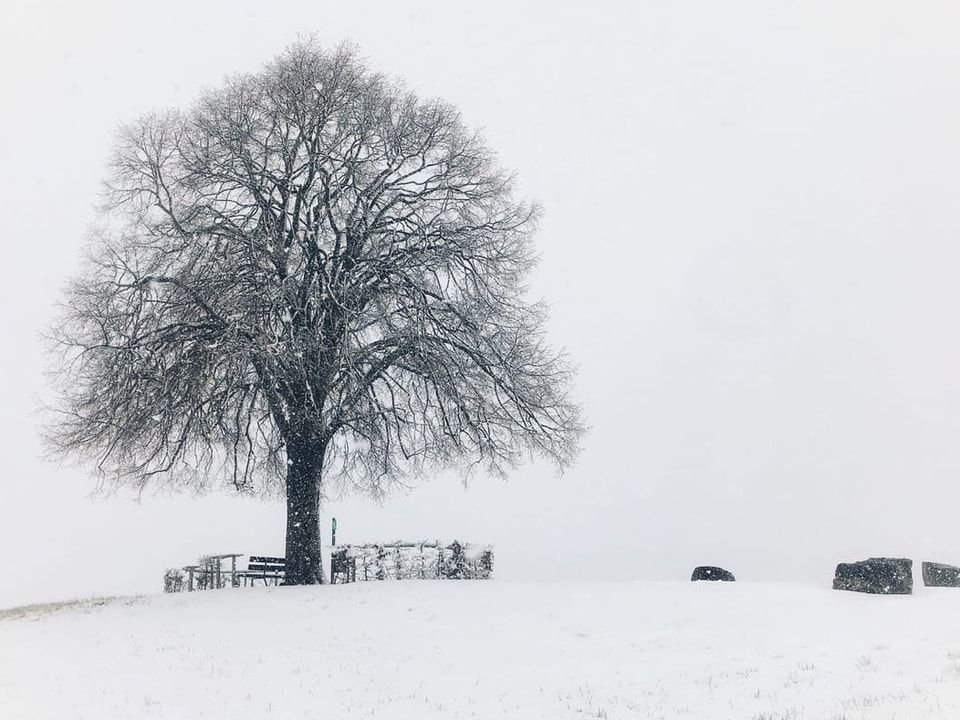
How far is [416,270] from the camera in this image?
23016 millimetres

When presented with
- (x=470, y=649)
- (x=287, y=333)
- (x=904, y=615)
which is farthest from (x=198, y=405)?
(x=904, y=615)

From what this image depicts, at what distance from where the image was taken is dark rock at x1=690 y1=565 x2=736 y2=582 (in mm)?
21266

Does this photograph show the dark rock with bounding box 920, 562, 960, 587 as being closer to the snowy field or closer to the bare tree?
the snowy field

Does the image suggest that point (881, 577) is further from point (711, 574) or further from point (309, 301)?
point (309, 301)

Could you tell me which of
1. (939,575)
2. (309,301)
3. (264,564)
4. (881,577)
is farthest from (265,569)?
(939,575)

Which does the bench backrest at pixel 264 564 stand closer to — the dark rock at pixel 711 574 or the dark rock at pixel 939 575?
the dark rock at pixel 711 574

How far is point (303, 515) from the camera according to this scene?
22.8m

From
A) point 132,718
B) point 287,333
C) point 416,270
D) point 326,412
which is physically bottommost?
point 132,718

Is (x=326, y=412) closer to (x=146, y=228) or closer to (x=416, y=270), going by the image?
(x=416, y=270)

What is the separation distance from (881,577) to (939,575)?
10.9ft

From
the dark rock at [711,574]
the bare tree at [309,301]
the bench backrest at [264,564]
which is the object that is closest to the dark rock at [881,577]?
the dark rock at [711,574]

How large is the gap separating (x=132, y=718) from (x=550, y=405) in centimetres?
1356

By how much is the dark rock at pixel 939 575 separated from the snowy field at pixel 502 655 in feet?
5.96

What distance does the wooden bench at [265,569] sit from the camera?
994 inches
